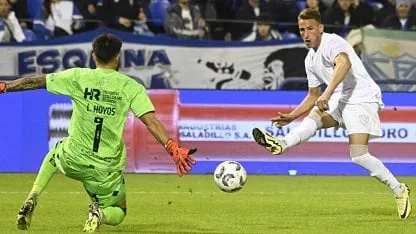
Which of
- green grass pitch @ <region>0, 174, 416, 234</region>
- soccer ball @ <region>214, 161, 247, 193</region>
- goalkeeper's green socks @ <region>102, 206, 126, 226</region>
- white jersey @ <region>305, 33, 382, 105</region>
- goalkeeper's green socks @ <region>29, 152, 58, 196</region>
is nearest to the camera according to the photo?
goalkeeper's green socks @ <region>102, 206, 126, 226</region>

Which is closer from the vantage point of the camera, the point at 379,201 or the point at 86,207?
the point at 86,207

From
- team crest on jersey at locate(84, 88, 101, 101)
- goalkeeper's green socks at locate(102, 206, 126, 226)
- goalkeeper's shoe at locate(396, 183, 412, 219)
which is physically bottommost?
goalkeeper's shoe at locate(396, 183, 412, 219)

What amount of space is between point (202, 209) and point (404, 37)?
23.5 ft

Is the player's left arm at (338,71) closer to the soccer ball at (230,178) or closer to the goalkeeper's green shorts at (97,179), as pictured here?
the soccer ball at (230,178)

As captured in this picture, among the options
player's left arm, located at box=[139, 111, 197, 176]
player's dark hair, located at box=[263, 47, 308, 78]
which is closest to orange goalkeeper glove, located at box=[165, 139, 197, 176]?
player's left arm, located at box=[139, 111, 197, 176]

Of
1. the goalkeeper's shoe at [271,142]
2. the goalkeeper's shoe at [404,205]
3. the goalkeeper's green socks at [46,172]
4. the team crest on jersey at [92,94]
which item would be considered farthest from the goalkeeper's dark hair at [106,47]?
the goalkeeper's shoe at [404,205]

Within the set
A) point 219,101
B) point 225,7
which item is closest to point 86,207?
point 219,101

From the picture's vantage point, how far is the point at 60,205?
12.9 meters

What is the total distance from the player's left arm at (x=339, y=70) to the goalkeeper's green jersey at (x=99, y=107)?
7.36ft

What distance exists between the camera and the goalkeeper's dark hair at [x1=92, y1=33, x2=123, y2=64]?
9852 mm

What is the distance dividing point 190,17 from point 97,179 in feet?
32.9

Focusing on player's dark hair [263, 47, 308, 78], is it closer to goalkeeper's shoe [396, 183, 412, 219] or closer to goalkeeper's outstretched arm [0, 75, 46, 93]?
goalkeeper's shoe [396, 183, 412, 219]

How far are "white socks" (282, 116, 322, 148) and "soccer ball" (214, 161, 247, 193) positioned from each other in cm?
82

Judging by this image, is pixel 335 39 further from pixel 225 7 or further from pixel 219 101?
pixel 225 7
